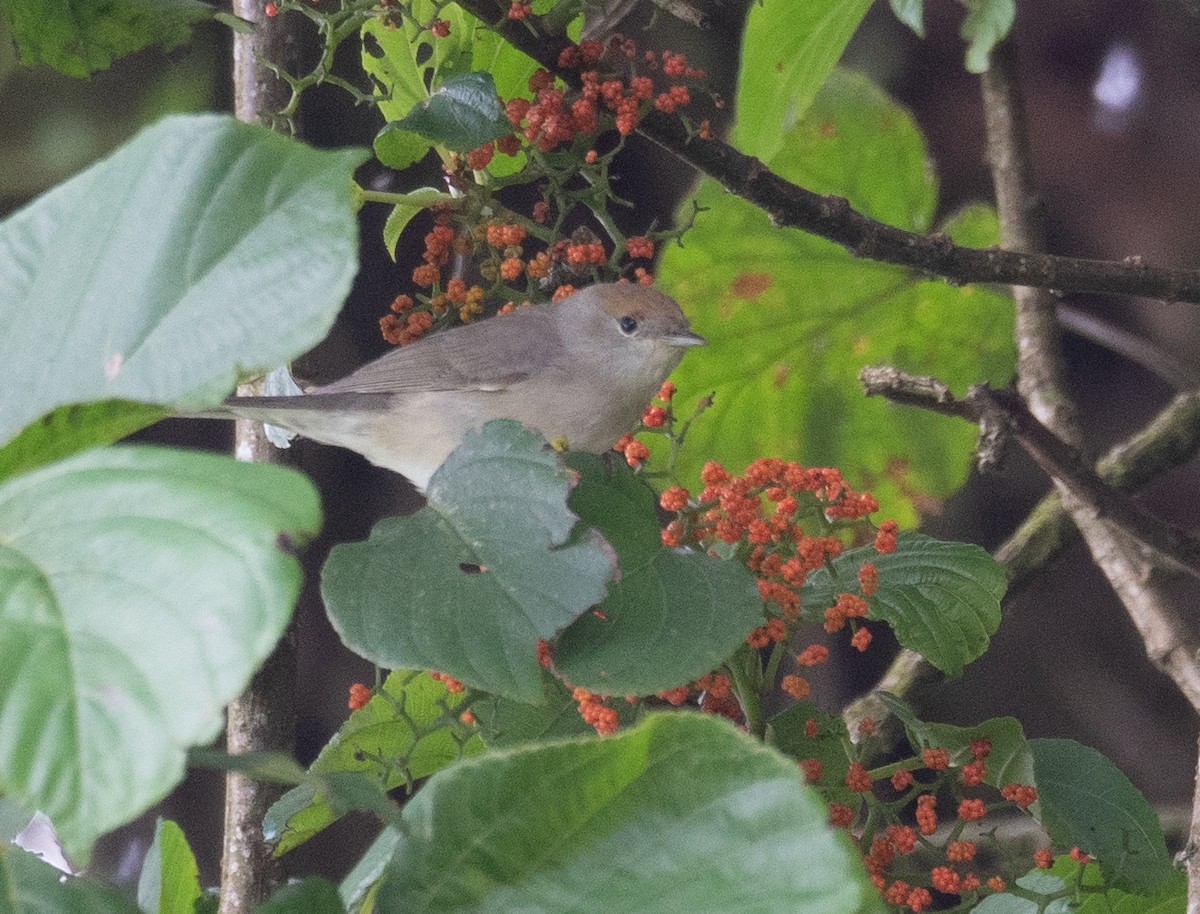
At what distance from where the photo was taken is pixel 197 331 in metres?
0.72

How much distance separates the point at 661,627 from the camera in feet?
3.11

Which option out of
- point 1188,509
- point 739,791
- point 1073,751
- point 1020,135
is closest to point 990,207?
point 1020,135

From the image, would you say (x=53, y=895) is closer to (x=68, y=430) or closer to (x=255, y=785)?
(x=68, y=430)

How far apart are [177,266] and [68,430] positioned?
11 cm

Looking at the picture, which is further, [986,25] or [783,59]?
[783,59]

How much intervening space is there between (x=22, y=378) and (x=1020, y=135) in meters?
1.94

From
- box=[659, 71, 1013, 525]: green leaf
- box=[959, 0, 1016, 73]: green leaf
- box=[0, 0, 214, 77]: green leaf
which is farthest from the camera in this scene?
box=[659, 71, 1013, 525]: green leaf

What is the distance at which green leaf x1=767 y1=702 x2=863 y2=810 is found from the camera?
1122 millimetres

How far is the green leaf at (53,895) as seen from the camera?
0.70 m

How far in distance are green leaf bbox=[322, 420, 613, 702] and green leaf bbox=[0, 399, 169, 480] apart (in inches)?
8.9

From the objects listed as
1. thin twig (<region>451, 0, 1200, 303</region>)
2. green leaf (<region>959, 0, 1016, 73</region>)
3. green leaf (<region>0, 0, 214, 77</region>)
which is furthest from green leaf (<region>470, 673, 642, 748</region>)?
green leaf (<region>0, 0, 214, 77</region>)

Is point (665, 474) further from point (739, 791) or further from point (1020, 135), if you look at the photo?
point (1020, 135)

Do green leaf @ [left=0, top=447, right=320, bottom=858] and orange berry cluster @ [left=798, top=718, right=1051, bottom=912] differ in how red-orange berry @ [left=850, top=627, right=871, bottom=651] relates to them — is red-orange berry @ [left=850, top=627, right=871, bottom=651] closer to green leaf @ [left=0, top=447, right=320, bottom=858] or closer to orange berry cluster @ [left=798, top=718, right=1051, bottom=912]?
orange berry cluster @ [left=798, top=718, right=1051, bottom=912]

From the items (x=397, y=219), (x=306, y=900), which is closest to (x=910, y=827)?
(x=306, y=900)
